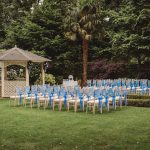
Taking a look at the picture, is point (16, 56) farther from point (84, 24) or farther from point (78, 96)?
point (84, 24)

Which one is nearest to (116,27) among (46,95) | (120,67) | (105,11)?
(105,11)

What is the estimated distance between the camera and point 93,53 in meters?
41.4

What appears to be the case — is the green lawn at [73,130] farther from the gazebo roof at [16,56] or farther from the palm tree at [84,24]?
the palm tree at [84,24]

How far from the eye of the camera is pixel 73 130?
13.6 m

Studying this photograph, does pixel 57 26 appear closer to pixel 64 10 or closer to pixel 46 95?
pixel 64 10

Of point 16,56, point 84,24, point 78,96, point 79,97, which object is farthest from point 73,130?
point 84,24

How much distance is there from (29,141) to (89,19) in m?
26.6

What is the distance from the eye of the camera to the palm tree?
3707cm

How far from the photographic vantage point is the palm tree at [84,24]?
122 feet

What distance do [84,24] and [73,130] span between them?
24989 mm

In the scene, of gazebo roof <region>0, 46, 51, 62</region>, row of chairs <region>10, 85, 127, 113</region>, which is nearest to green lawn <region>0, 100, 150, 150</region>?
row of chairs <region>10, 85, 127, 113</region>

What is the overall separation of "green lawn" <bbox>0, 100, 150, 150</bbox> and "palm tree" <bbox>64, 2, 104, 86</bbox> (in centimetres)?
1843

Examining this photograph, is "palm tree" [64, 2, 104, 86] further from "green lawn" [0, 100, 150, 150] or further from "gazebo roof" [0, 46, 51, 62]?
"green lawn" [0, 100, 150, 150]

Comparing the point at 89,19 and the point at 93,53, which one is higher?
the point at 89,19
